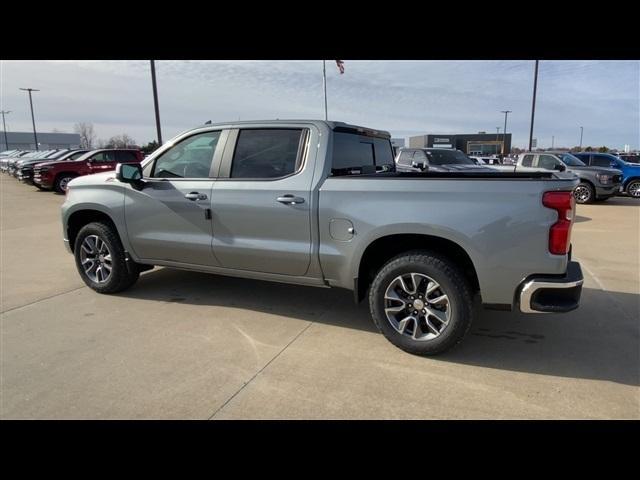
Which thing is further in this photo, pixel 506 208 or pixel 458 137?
pixel 458 137

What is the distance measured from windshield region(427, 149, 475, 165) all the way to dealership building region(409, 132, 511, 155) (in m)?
54.1

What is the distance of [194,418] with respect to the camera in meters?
2.74

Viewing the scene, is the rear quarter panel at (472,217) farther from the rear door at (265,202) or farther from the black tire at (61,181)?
the black tire at (61,181)

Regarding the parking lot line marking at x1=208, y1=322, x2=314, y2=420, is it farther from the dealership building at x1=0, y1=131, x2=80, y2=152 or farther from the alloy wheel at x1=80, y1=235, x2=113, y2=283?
the dealership building at x1=0, y1=131, x2=80, y2=152

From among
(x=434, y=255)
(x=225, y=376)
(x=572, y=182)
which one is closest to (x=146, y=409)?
(x=225, y=376)

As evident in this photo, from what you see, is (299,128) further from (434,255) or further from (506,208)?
(506,208)

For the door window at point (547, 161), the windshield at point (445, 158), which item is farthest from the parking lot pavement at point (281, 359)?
the door window at point (547, 161)

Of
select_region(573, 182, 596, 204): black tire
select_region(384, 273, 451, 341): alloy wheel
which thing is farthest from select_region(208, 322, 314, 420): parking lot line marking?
select_region(573, 182, 596, 204): black tire

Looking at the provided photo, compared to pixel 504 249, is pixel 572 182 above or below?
above

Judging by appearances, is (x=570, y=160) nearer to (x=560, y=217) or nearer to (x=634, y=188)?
(x=634, y=188)

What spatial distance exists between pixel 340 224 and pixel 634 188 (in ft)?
56.8

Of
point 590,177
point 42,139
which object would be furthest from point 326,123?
point 42,139

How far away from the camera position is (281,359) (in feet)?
11.6
